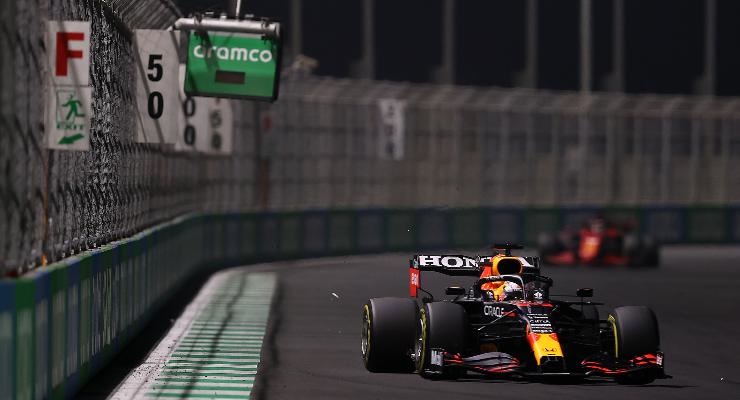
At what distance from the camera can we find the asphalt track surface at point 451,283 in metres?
15.1

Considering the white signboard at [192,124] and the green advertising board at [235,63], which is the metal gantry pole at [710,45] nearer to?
the white signboard at [192,124]

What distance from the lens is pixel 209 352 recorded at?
1909cm

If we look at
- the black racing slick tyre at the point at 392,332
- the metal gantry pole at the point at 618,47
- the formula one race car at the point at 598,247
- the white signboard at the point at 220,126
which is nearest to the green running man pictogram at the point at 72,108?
the black racing slick tyre at the point at 392,332

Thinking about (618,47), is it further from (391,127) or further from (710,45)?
(391,127)

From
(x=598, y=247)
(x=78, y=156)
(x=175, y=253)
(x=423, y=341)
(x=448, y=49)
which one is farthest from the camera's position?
(x=448, y=49)

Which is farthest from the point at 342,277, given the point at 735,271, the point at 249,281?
the point at 735,271

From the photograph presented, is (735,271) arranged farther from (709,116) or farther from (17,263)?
(17,263)

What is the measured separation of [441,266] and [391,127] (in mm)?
27357

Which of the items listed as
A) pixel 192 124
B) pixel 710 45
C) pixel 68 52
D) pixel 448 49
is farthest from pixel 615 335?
pixel 710 45

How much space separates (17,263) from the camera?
12.0 m

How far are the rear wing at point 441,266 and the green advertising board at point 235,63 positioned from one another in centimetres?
447

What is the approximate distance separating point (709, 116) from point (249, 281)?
24.0 meters

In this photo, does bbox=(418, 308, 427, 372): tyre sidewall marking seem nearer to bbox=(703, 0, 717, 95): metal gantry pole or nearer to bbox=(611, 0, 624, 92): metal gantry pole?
bbox=(611, 0, 624, 92): metal gantry pole

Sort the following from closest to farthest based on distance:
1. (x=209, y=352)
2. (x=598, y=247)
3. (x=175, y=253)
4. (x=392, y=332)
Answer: (x=392, y=332)
(x=209, y=352)
(x=175, y=253)
(x=598, y=247)
